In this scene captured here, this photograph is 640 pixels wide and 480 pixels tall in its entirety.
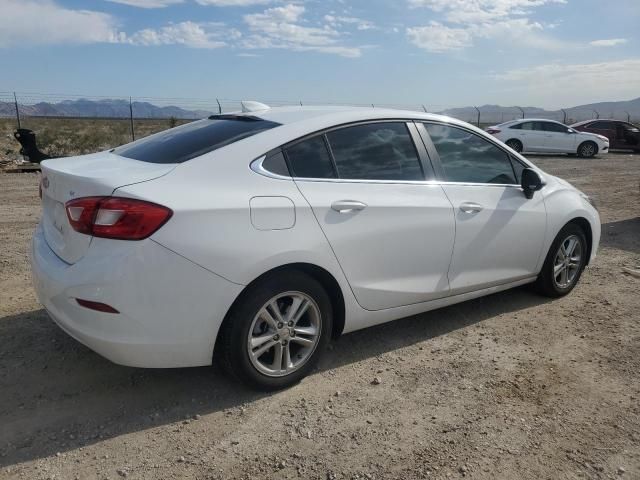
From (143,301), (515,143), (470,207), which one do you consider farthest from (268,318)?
(515,143)

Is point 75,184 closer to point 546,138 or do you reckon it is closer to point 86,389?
point 86,389

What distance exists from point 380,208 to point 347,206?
0.85 feet

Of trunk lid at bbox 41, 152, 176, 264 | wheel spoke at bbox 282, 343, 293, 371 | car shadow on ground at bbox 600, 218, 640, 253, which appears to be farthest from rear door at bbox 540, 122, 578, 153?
trunk lid at bbox 41, 152, 176, 264

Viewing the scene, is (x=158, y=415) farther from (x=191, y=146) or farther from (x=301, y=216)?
(x=191, y=146)

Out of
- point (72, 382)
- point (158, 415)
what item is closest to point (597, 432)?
point (158, 415)

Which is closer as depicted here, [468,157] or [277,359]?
[277,359]

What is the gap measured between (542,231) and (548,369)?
1.32 meters

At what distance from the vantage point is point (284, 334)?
325 cm

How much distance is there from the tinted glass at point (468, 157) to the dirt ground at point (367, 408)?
1.16 meters

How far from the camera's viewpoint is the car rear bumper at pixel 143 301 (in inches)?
108

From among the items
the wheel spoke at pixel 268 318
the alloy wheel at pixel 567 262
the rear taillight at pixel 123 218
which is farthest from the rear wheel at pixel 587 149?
the rear taillight at pixel 123 218

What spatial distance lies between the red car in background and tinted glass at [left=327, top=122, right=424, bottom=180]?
920 inches

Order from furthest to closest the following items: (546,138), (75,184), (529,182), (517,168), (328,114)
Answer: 1. (546,138)
2. (517,168)
3. (529,182)
4. (328,114)
5. (75,184)

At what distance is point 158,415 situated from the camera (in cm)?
308
